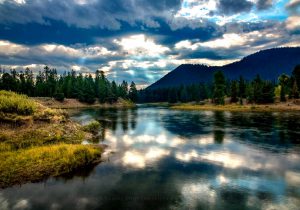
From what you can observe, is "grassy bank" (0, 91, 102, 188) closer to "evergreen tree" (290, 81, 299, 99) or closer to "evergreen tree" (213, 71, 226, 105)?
"evergreen tree" (213, 71, 226, 105)

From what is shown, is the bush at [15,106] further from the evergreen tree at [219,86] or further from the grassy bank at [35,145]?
the evergreen tree at [219,86]

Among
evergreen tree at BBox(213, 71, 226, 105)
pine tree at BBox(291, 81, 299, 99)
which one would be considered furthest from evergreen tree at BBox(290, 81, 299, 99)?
evergreen tree at BBox(213, 71, 226, 105)

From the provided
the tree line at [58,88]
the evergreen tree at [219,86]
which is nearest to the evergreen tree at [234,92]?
the evergreen tree at [219,86]

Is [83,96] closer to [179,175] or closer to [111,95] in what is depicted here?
[111,95]

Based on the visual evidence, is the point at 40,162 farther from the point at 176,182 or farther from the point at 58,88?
the point at 58,88

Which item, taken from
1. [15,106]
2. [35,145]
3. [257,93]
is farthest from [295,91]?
[35,145]

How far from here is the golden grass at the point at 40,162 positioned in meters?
22.9

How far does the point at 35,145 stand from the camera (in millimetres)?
32438

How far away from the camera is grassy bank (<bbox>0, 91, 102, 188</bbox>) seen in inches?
950

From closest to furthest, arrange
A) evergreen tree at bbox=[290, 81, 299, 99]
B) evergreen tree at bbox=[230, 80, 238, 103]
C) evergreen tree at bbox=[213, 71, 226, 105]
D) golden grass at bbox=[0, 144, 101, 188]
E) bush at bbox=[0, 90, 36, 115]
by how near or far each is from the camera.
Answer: golden grass at bbox=[0, 144, 101, 188] → bush at bbox=[0, 90, 36, 115] → evergreen tree at bbox=[290, 81, 299, 99] → evergreen tree at bbox=[213, 71, 226, 105] → evergreen tree at bbox=[230, 80, 238, 103]

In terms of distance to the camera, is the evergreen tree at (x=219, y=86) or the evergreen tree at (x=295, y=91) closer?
the evergreen tree at (x=295, y=91)

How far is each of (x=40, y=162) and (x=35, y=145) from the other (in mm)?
7549

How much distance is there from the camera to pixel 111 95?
648 ft

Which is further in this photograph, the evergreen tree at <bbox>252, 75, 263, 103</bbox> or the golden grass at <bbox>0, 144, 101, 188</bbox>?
the evergreen tree at <bbox>252, 75, 263, 103</bbox>
